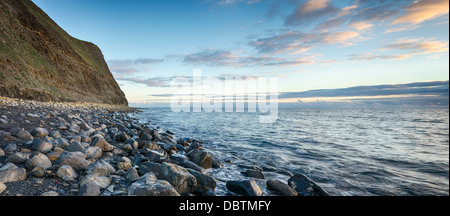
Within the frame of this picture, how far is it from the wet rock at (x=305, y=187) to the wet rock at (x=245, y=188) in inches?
39.5

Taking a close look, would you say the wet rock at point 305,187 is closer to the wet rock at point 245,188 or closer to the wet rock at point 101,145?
the wet rock at point 245,188

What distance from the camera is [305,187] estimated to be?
4.11m

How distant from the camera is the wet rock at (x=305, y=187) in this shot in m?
4.03

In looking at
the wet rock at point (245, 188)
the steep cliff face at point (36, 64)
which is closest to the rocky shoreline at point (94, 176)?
the wet rock at point (245, 188)

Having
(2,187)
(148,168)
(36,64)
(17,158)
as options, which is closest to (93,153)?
(17,158)

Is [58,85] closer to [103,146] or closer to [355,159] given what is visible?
[103,146]

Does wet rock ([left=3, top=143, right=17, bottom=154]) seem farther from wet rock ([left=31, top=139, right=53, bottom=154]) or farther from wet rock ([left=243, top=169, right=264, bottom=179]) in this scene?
wet rock ([left=243, top=169, right=264, bottom=179])

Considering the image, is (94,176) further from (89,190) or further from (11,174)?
(11,174)

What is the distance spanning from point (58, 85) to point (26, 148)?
2972cm
